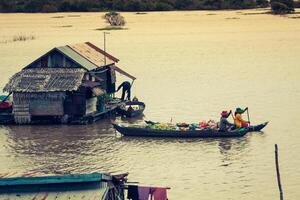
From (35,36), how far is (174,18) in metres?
21.3

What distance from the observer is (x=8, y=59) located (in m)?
49.4

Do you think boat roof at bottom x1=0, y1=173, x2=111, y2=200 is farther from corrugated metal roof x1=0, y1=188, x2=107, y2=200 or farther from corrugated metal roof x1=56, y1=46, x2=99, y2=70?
corrugated metal roof x1=56, y1=46, x2=99, y2=70

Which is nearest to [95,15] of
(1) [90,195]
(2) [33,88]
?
(2) [33,88]

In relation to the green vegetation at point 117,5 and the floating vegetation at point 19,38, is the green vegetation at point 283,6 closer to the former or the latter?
the green vegetation at point 117,5

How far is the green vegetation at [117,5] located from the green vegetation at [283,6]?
10.0 m

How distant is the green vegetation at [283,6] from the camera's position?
79.4 metres

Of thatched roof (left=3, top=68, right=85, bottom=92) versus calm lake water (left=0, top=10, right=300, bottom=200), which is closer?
calm lake water (left=0, top=10, right=300, bottom=200)

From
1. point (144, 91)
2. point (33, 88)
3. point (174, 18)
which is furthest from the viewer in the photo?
point (174, 18)

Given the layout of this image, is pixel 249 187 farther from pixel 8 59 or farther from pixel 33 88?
pixel 8 59

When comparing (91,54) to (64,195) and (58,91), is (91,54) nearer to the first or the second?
(58,91)

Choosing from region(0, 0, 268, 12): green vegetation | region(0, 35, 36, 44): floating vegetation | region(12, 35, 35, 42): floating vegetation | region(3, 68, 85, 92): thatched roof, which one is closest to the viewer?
region(3, 68, 85, 92): thatched roof

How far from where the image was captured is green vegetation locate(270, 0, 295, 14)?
79.4 metres

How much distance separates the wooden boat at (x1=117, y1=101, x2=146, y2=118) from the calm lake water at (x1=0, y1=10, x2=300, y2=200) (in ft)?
1.64

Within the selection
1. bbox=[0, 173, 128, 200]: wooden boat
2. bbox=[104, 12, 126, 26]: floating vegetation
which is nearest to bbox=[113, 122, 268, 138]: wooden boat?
bbox=[0, 173, 128, 200]: wooden boat
